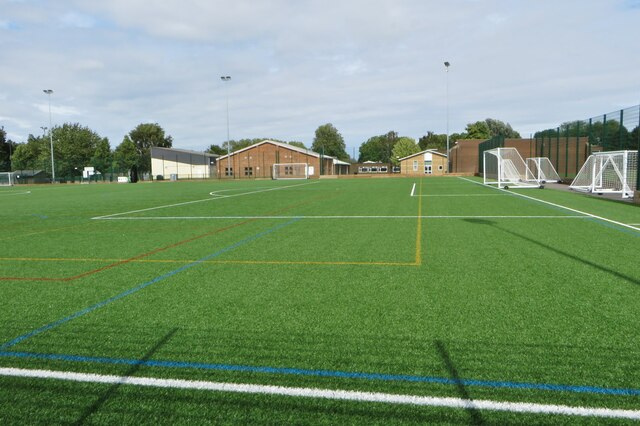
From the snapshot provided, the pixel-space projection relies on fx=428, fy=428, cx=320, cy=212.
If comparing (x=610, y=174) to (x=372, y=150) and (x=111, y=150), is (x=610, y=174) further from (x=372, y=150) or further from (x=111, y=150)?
(x=372, y=150)

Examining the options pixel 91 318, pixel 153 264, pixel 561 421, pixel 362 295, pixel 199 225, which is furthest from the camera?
pixel 199 225

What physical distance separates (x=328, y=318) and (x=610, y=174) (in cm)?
2102

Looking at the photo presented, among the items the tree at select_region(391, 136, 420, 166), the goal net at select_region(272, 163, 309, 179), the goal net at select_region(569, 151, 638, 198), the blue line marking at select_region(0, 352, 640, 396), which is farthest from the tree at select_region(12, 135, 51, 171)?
the blue line marking at select_region(0, 352, 640, 396)

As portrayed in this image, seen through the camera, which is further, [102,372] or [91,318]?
[91,318]

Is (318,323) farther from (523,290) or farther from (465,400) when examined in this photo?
(523,290)

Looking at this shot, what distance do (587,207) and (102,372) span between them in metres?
15.0

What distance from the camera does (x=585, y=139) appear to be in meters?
25.3

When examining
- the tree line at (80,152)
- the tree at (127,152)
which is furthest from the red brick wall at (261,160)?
the tree at (127,152)

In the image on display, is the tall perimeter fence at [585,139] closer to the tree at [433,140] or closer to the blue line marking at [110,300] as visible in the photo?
the blue line marking at [110,300]

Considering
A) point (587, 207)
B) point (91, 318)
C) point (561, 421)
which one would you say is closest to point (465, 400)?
point (561, 421)

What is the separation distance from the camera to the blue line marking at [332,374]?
2.83 m

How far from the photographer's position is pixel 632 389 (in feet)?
9.25

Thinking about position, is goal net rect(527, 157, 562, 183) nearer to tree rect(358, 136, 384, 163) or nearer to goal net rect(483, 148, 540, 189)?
goal net rect(483, 148, 540, 189)

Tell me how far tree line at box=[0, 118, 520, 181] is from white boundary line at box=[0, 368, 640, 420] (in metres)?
59.1
